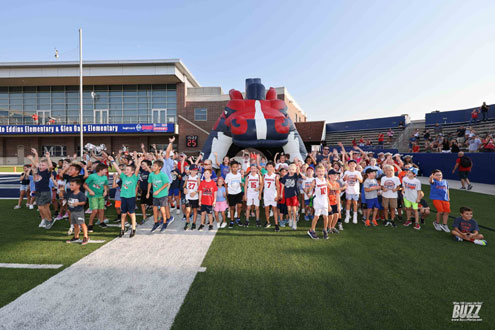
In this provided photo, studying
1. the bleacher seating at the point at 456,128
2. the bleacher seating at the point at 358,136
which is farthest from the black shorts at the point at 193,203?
the bleacher seating at the point at 358,136

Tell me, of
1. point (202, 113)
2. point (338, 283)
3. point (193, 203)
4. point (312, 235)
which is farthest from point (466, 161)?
point (202, 113)

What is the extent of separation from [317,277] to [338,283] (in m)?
0.29

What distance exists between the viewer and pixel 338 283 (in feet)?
10.8

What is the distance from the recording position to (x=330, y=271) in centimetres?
363

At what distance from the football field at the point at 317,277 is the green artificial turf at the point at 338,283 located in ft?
0.04

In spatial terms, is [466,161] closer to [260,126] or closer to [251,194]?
[260,126]

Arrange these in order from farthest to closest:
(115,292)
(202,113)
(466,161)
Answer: (202,113)
(466,161)
(115,292)

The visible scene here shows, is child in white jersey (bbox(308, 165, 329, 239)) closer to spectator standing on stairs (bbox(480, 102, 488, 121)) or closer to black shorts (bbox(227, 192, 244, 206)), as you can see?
black shorts (bbox(227, 192, 244, 206))

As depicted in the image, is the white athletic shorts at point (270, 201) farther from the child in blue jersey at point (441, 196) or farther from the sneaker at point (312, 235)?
the child in blue jersey at point (441, 196)

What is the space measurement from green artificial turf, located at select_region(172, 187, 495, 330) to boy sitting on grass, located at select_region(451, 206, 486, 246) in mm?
184

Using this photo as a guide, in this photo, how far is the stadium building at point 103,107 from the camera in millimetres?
24703

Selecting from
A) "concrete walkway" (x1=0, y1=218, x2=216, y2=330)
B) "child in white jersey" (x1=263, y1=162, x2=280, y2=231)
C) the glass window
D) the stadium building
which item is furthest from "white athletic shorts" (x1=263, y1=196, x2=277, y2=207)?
the glass window

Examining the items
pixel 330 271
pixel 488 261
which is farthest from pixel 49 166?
pixel 488 261

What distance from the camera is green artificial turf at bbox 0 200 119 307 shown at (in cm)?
324
